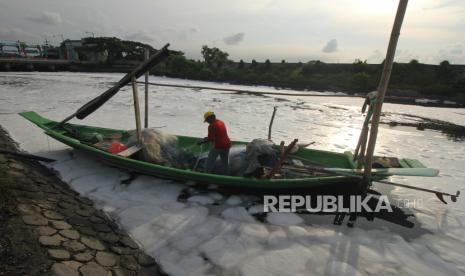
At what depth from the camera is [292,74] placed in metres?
44.3

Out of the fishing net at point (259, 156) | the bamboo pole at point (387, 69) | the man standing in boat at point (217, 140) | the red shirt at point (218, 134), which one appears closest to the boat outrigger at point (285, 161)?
the bamboo pole at point (387, 69)

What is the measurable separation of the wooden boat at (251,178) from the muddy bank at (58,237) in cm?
133

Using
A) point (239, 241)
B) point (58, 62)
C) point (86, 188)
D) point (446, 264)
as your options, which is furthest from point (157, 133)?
point (58, 62)

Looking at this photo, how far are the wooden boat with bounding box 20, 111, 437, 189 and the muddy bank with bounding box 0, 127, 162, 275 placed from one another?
1327 millimetres

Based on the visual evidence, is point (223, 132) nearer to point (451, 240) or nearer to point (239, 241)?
point (239, 241)

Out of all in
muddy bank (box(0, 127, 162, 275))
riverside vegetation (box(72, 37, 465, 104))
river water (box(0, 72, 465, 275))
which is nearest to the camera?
muddy bank (box(0, 127, 162, 275))

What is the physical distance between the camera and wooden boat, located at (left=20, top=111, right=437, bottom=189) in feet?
19.1

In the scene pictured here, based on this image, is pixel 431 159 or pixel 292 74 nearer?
pixel 431 159

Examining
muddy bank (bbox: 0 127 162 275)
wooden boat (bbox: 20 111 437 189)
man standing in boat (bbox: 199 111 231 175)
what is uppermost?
man standing in boat (bbox: 199 111 231 175)

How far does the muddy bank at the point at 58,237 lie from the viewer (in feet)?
12.1

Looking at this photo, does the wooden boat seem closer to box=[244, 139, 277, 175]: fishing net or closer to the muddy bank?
box=[244, 139, 277, 175]: fishing net

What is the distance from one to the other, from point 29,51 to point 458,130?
64083mm

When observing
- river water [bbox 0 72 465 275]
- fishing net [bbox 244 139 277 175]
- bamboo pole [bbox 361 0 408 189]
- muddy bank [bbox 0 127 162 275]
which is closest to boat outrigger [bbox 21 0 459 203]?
bamboo pole [bbox 361 0 408 189]

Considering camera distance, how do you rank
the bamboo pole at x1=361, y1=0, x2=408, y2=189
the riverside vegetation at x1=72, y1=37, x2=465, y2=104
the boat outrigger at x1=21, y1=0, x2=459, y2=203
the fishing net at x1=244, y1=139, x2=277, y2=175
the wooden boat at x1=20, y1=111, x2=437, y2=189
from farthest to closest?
1. the riverside vegetation at x1=72, y1=37, x2=465, y2=104
2. the fishing net at x1=244, y1=139, x2=277, y2=175
3. the wooden boat at x1=20, y1=111, x2=437, y2=189
4. the boat outrigger at x1=21, y1=0, x2=459, y2=203
5. the bamboo pole at x1=361, y1=0, x2=408, y2=189
